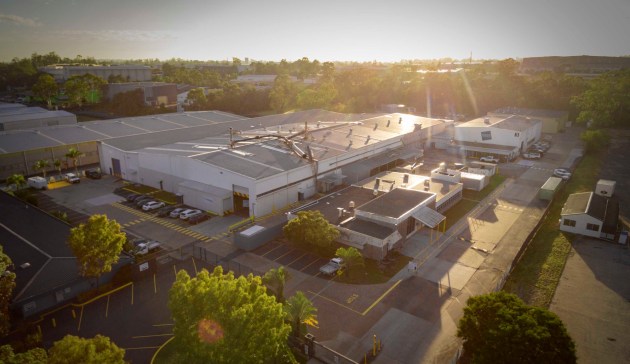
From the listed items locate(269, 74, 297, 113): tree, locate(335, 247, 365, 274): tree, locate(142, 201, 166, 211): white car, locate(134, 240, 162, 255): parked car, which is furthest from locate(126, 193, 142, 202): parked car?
locate(269, 74, 297, 113): tree

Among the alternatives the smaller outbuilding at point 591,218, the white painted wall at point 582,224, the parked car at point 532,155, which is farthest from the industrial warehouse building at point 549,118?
the white painted wall at point 582,224

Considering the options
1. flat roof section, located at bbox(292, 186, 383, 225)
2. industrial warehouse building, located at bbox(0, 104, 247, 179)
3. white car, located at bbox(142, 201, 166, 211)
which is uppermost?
industrial warehouse building, located at bbox(0, 104, 247, 179)

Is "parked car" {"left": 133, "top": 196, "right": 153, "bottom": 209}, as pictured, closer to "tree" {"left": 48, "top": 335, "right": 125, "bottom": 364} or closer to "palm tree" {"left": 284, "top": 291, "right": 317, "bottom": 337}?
"palm tree" {"left": 284, "top": 291, "right": 317, "bottom": 337}

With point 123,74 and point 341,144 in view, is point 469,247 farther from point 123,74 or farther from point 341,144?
point 123,74

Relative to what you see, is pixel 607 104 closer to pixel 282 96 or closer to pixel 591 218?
pixel 591 218

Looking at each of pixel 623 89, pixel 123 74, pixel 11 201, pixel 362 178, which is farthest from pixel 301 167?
pixel 123 74

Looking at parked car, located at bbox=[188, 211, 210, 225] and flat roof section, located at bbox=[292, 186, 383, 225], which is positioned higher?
flat roof section, located at bbox=[292, 186, 383, 225]

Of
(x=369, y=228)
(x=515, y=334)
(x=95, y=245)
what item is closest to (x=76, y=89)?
(x=95, y=245)
